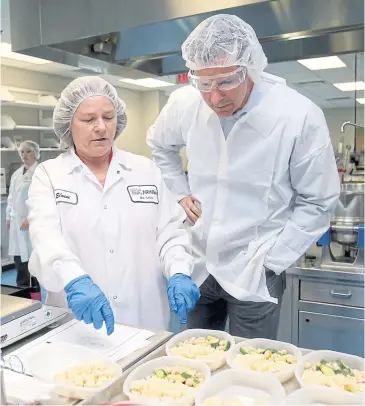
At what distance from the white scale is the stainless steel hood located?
0.88m

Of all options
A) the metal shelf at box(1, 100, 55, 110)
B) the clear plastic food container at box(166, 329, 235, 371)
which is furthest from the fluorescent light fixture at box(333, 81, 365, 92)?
the clear plastic food container at box(166, 329, 235, 371)

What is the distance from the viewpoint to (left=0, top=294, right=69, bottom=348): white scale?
41.5 inches

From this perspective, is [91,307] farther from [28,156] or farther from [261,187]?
[28,156]

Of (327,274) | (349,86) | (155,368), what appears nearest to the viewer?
(155,368)

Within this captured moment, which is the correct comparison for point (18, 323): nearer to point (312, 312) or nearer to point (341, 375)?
point (341, 375)

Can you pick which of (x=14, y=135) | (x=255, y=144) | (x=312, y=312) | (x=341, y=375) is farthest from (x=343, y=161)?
(x=14, y=135)

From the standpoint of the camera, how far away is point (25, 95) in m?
6.22

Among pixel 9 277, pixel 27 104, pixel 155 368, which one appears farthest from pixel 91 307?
pixel 27 104

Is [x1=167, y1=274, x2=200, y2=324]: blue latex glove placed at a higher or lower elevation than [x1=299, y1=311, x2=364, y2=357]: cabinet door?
higher

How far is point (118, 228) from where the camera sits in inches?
54.9

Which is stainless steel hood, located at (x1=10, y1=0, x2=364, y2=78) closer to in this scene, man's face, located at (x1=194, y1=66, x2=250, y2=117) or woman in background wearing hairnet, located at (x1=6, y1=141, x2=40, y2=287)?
man's face, located at (x1=194, y1=66, x2=250, y2=117)

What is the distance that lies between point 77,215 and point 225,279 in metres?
0.52

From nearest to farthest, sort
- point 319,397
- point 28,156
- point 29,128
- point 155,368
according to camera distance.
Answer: point 319,397 < point 155,368 < point 28,156 < point 29,128

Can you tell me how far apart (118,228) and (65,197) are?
0.62 ft
